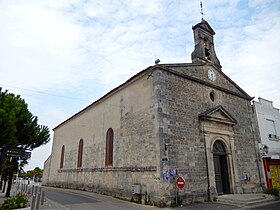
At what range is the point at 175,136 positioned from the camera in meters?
10.9

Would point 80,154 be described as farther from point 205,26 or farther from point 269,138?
point 269,138

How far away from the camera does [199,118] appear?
40.4 feet

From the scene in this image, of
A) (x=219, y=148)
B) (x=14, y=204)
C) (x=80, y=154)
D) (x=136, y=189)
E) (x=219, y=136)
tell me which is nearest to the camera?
(x=14, y=204)

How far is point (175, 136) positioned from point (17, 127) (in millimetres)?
7447

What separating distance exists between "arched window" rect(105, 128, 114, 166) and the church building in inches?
2.5

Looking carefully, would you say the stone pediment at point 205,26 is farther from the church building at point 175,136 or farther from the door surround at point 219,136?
the door surround at point 219,136

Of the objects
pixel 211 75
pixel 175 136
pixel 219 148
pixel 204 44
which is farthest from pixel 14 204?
pixel 204 44

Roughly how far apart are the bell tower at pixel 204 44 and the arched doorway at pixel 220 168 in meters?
5.42

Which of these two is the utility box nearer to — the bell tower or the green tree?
the green tree

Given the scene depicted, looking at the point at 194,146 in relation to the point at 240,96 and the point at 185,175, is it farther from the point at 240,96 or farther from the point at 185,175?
the point at 240,96

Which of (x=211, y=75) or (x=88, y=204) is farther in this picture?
(x=211, y=75)

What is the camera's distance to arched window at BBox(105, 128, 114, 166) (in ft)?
47.0

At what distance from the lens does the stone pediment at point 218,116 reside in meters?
12.5

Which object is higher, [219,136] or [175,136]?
[219,136]
